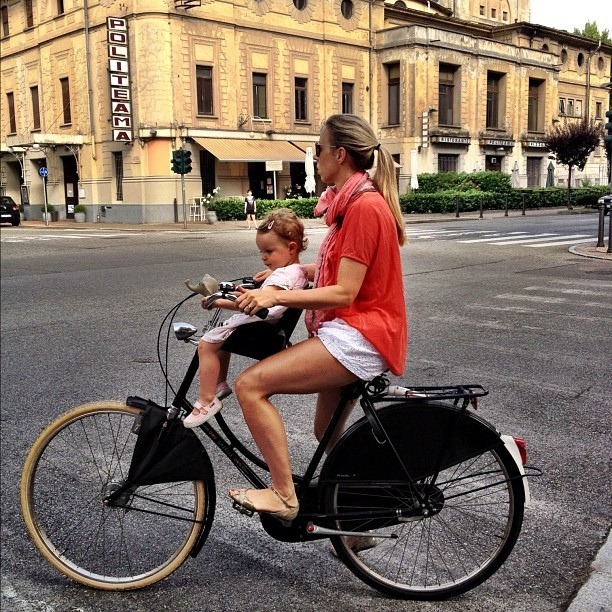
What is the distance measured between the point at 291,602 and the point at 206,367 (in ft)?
3.21

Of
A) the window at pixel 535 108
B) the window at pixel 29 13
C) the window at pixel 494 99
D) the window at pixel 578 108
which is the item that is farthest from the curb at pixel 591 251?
the window at pixel 578 108

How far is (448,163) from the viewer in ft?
160

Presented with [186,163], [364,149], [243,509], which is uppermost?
[186,163]

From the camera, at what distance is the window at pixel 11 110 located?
44.9 metres

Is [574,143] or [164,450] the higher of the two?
[574,143]

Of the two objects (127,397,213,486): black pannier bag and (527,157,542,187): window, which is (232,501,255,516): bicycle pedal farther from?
(527,157,542,187): window

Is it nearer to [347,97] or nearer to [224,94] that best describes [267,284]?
[224,94]

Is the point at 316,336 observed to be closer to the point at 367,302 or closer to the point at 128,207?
the point at 367,302

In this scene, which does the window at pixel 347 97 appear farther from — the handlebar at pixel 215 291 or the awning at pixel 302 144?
the handlebar at pixel 215 291

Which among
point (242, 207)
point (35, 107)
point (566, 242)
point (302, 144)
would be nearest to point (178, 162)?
point (242, 207)

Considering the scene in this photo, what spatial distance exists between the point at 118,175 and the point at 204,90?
620cm

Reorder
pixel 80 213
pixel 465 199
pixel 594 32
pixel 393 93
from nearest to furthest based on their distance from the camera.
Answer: pixel 80 213 < pixel 465 199 < pixel 393 93 < pixel 594 32

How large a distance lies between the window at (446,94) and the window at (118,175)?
21.2 m

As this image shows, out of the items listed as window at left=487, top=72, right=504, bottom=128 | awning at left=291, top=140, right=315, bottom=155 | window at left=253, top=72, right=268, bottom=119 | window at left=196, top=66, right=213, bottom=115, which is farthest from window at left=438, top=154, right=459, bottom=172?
window at left=196, top=66, right=213, bottom=115
